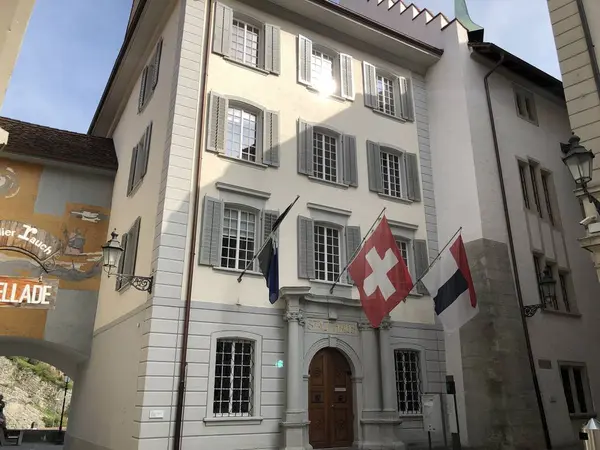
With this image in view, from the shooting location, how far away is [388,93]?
18531mm

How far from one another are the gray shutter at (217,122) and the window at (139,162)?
2482 millimetres

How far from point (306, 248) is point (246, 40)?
6741mm

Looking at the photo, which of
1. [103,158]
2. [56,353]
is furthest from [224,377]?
[103,158]

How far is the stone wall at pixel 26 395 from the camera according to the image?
3528 centimetres

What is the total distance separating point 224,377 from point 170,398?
145 centimetres

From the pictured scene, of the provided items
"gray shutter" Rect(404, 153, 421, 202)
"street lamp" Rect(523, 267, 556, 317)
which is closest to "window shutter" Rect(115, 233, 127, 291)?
"gray shutter" Rect(404, 153, 421, 202)

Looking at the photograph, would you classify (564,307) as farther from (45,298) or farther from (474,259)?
(45,298)

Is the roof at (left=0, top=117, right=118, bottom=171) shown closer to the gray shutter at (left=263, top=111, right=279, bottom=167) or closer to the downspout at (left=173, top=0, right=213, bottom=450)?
the downspout at (left=173, top=0, right=213, bottom=450)

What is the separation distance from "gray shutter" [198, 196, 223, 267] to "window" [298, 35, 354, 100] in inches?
211

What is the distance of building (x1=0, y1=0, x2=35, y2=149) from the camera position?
10.1 feet

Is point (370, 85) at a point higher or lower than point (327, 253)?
higher

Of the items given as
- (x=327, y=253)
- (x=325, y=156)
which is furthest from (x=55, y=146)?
(x=327, y=253)

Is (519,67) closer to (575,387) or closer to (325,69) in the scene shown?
(325,69)

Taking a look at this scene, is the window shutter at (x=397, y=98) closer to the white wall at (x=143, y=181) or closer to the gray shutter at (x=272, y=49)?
the gray shutter at (x=272, y=49)
